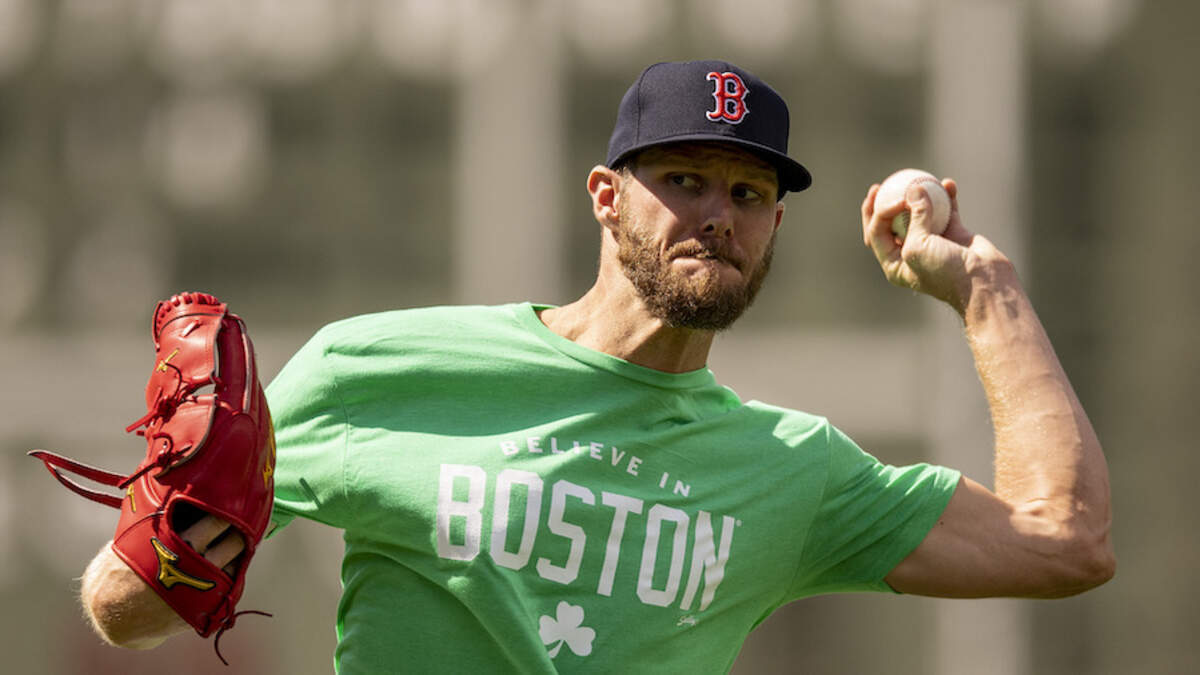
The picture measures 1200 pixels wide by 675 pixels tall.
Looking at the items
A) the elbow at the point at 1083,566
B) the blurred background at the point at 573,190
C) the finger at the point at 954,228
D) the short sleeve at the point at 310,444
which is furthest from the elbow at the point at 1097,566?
the blurred background at the point at 573,190

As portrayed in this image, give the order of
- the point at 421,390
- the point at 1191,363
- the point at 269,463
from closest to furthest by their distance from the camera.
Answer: the point at 269,463, the point at 421,390, the point at 1191,363

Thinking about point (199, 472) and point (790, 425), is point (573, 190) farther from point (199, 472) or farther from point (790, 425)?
point (199, 472)

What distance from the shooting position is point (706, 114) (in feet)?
12.1

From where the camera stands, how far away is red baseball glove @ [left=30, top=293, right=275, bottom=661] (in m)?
3.19

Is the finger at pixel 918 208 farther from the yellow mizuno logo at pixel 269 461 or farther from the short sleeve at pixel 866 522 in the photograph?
the yellow mizuno logo at pixel 269 461

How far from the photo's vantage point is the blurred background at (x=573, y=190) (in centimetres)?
1203

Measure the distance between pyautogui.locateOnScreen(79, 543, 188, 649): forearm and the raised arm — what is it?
157 centimetres

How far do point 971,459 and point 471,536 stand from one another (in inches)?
335

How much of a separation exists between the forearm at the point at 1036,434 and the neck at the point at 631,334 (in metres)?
0.65

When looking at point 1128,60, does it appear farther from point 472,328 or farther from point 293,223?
point 472,328

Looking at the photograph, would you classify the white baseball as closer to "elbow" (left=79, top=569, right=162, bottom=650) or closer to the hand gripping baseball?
the hand gripping baseball

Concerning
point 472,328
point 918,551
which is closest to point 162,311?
point 472,328

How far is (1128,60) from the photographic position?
12.3 metres

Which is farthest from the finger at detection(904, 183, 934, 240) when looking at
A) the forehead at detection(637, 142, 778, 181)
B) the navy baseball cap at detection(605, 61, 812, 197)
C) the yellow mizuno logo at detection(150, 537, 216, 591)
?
the yellow mizuno logo at detection(150, 537, 216, 591)
